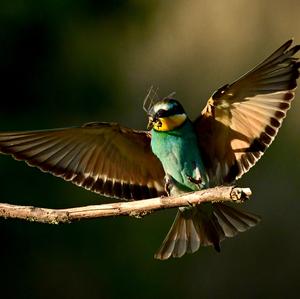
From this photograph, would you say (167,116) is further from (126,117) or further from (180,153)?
(126,117)

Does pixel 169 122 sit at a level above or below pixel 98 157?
above

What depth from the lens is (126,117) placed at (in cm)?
455

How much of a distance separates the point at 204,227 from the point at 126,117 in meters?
1.43

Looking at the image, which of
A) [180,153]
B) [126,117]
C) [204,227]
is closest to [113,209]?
[180,153]

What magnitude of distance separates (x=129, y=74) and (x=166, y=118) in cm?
172

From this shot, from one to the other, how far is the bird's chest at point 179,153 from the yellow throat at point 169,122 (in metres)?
0.02

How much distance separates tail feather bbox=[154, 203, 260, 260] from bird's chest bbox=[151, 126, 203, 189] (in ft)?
0.34

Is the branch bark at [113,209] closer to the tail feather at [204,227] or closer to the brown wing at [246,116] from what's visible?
the brown wing at [246,116]

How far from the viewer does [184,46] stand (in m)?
4.89

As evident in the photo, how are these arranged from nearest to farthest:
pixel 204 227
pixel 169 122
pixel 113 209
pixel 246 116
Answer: pixel 113 209, pixel 246 116, pixel 169 122, pixel 204 227

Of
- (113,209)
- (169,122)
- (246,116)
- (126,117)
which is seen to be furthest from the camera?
(126,117)

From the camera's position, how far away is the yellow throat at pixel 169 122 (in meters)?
3.05

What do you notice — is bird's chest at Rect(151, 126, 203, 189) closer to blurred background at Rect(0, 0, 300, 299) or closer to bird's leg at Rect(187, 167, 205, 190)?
bird's leg at Rect(187, 167, 205, 190)

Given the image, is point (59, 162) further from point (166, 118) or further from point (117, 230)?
point (117, 230)
